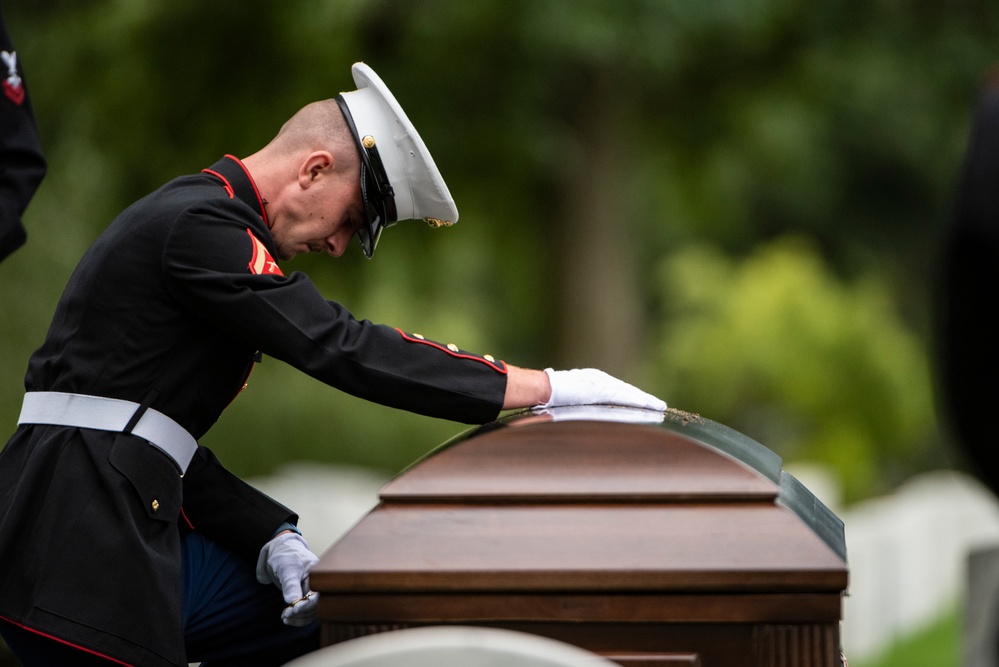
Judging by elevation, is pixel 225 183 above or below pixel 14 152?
below

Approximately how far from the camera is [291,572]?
2525 mm

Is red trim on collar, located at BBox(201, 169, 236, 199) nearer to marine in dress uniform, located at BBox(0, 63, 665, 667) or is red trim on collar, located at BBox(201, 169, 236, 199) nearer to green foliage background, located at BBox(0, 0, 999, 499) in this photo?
marine in dress uniform, located at BBox(0, 63, 665, 667)

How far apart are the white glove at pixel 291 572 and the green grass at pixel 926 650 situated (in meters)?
5.25

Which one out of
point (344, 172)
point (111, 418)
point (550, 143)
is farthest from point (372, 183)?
point (550, 143)

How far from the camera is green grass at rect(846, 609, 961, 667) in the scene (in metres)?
7.70

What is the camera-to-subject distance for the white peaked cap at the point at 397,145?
261 cm

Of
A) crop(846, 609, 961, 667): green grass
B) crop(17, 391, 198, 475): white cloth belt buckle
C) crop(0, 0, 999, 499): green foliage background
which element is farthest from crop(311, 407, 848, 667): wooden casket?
crop(846, 609, 961, 667): green grass

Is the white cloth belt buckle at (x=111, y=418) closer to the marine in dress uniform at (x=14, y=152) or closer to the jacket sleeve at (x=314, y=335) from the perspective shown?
the jacket sleeve at (x=314, y=335)

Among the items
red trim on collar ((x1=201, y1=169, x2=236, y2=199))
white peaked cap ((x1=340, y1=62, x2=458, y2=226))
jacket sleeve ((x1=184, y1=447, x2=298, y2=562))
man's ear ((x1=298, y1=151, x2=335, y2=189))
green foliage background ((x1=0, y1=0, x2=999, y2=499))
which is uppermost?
green foliage background ((x1=0, y1=0, x2=999, y2=499))

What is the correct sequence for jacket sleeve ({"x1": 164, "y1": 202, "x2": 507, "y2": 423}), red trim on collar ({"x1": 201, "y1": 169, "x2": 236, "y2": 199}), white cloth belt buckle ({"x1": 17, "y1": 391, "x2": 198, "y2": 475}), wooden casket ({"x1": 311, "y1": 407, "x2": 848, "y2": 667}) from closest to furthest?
wooden casket ({"x1": 311, "y1": 407, "x2": 848, "y2": 667}) < jacket sleeve ({"x1": 164, "y1": 202, "x2": 507, "y2": 423}) < white cloth belt buckle ({"x1": 17, "y1": 391, "x2": 198, "y2": 475}) < red trim on collar ({"x1": 201, "y1": 169, "x2": 236, "y2": 199})

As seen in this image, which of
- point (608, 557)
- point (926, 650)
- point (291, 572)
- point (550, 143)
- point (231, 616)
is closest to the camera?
point (608, 557)

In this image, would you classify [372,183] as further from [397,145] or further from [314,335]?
[314,335]

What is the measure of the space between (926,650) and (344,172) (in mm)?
6629

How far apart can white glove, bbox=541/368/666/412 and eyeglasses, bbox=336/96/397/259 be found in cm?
49
